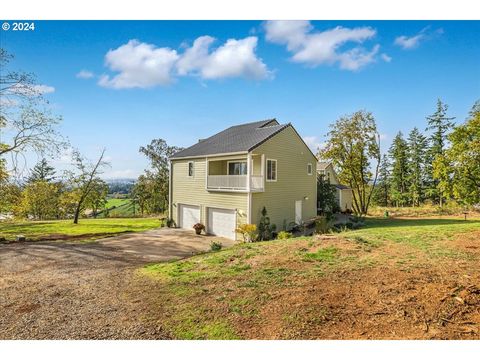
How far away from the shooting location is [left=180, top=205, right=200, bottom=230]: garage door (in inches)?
682

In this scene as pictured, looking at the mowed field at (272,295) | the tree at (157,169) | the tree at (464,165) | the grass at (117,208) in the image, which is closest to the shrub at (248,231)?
the mowed field at (272,295)

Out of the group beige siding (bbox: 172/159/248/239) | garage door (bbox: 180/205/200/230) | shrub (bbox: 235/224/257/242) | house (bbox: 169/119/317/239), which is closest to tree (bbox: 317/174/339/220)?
house (bbox: 169/119/317/239)

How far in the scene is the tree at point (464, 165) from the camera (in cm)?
1178

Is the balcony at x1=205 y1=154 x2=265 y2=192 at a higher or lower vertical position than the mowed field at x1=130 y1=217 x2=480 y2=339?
higher

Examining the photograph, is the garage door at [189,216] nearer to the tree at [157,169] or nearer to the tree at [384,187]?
the tree at [157,169]

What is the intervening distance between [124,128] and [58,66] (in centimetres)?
291

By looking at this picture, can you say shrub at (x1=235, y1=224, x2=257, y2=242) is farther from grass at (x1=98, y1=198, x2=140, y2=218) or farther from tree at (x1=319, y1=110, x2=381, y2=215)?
grass at (x1=98, y1=198, x2=140, y2=218)

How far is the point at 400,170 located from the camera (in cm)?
3956

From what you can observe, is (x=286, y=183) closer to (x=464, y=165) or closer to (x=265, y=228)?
(x=265, y=228)

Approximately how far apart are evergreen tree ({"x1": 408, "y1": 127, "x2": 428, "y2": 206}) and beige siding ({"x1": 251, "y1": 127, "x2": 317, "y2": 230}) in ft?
84.6

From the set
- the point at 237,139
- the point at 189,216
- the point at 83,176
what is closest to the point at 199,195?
the point at 189,216

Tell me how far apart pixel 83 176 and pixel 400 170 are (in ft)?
133

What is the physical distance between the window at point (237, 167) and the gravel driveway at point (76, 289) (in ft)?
16.9
